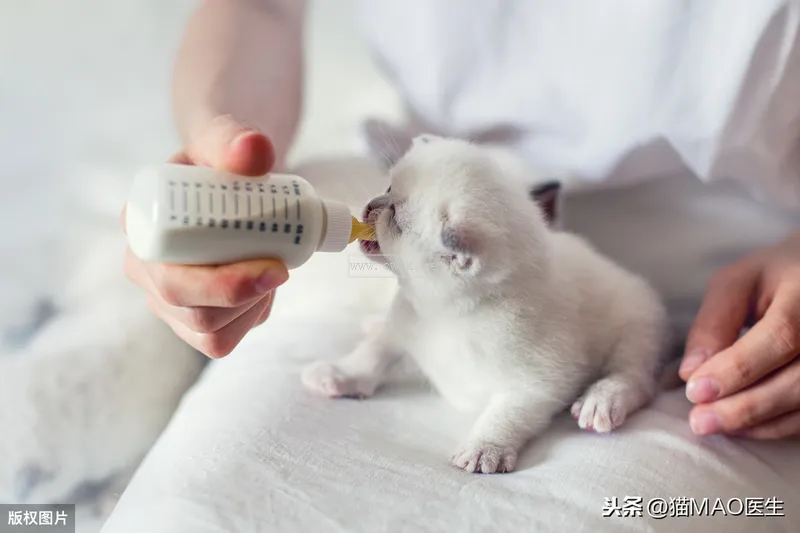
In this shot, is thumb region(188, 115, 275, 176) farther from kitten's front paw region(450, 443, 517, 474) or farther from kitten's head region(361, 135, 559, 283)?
kitten's front paw region(450, 443, 517, 474)

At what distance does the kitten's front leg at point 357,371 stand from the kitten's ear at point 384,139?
25 cm

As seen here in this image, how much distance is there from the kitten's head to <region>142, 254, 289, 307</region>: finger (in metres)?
0.23

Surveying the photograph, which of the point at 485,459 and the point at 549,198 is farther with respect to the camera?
the point at 549,198

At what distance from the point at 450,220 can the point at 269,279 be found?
0.26 m

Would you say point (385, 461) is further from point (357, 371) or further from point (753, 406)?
point (753, 406)

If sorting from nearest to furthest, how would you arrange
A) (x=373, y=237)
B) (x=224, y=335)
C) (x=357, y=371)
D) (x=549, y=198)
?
(x=224, y=335) < (x=373, y=237) < (x=357, y=371) < (x=549, y=198)

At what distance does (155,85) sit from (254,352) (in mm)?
761

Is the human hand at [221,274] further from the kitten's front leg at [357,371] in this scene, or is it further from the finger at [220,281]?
the kitten's front leg at [357,371]

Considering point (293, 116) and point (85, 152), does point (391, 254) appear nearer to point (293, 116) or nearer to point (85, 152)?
point (293, 116)

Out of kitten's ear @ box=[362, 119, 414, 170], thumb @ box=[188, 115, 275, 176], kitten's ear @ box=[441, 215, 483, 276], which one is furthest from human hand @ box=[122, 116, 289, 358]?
kitten's ear @ box=[362, 119, 414, 170]

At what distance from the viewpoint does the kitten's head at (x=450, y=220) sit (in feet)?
2.62

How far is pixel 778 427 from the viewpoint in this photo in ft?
2.77

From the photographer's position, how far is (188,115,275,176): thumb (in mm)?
600

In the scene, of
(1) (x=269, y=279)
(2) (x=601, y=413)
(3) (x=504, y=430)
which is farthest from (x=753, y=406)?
(1) (x=269, y=279)
